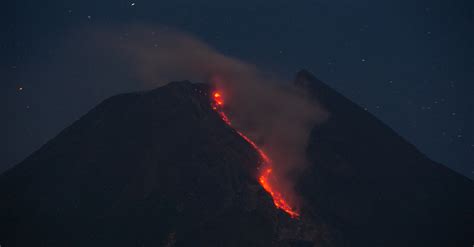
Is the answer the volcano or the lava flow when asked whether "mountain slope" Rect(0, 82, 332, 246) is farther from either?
the lava flow

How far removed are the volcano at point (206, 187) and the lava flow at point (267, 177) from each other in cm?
36

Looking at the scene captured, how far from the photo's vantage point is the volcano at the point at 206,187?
38.9m

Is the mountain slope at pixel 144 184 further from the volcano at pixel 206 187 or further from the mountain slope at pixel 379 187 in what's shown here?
the mountain slope at pixel 379 187

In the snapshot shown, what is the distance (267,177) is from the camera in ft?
165

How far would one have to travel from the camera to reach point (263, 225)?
39.8 meters

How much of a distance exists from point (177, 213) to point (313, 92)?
33350 millimetres

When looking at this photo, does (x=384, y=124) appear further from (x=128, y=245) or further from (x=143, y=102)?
(x=128, y=245)

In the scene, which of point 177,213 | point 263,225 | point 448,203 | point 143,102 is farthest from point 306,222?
point 143,102

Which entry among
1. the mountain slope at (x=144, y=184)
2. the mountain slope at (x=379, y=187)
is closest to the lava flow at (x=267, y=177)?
the mountain slope at (x=144, y=184)

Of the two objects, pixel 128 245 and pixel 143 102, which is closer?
pixel 128 245

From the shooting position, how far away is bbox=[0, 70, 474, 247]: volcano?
1533 inches

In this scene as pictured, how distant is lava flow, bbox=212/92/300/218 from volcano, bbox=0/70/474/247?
36 centimetres

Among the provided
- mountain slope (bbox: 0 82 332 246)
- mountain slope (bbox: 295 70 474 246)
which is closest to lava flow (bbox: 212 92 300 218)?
mountain slope (bbox: 0 82 332 246)

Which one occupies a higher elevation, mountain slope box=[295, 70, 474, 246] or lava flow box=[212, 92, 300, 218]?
mountain slope box=[295, 70, 474, 246]
